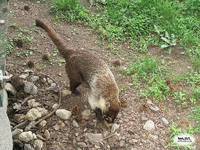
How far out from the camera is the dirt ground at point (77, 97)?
4.98 m

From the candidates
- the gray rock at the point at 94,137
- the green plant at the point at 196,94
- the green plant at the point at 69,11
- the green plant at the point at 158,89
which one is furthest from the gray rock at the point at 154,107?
the green plant at the point at 69,11

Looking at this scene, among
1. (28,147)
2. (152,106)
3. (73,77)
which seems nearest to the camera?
(28,147)

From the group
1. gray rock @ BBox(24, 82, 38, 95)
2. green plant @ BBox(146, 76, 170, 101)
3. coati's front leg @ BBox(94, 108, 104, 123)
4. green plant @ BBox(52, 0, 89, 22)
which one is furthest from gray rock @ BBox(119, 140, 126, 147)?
green plant @ BBox(52, 0, 89, 22)

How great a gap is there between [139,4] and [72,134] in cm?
238

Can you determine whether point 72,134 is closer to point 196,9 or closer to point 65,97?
point 65,97

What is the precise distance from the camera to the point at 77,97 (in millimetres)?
5371

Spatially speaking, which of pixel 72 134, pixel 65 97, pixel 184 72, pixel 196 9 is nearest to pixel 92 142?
pixel 72 134

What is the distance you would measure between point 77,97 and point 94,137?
560 mm

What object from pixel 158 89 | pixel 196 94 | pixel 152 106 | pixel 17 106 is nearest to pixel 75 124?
pixel 17 106

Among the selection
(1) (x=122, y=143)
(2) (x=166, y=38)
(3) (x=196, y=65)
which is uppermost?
(2) (x=166, y=38)

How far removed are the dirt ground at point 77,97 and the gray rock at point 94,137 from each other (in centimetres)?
3

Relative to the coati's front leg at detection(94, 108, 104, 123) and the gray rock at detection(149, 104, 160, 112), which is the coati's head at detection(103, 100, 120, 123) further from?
the gray rock at detection(149, 104, 160, 112)

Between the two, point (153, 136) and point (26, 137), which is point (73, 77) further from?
point (153, 136)

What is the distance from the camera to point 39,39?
6.14 metres
